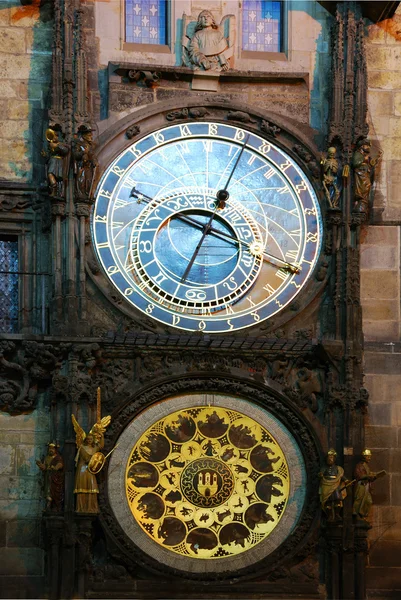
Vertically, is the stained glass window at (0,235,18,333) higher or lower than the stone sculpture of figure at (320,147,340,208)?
lower

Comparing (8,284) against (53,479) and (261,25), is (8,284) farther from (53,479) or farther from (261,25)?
(261,25)

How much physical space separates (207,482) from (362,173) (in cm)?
360

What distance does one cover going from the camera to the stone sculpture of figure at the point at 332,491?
21.9m

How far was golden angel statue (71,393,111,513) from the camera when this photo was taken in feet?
71.0

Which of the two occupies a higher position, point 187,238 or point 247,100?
point 247,100

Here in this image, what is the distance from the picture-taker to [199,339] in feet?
73.0

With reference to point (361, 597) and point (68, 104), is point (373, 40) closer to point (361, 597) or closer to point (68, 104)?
point (68, 104)

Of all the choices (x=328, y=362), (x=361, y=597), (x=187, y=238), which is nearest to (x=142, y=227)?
(x=187, y=238)

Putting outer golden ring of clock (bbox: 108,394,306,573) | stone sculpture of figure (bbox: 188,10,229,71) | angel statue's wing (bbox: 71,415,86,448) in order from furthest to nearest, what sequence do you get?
stone sculpture of figure (bbox: 188,10,229,71)
outer golden ring of clock (bbox: 108,394,306,573)
angel statue's wing (bbox: 71,415,86,448)

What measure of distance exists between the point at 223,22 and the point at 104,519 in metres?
5.45

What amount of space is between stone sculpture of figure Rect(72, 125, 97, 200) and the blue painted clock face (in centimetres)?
25

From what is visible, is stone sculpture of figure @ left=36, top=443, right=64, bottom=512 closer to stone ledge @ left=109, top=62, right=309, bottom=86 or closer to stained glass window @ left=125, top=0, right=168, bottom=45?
stone ledge @ left=109, top=62, right=309, bottom=86

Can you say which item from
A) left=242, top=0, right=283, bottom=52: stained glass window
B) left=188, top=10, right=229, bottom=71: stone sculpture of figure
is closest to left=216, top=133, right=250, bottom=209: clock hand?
left=188, top=10, right=229, bottom=71: stone sculpture of figure

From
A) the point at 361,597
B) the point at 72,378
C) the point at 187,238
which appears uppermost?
the point at 187,238
